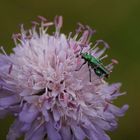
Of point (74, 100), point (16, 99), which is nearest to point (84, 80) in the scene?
point (74, 100)

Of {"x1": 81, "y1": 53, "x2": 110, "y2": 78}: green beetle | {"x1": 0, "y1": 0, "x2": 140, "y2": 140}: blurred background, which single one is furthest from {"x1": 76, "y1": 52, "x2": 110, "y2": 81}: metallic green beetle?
{"x1": 0, "y1": 0, "x2": 140, "y2": 140}: blurred background

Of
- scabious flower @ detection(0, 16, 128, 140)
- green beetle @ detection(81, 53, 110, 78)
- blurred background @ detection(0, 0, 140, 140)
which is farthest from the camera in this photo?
blurred background @ detection(0, 0, 140, 140)

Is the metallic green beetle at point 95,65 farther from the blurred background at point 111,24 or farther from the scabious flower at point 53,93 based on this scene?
the blurred background at point 111,24

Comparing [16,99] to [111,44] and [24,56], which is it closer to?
[24,56]

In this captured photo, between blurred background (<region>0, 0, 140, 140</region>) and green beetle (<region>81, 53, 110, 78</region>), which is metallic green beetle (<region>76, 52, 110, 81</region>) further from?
blurred background (<region>0, 0, 140, 140</region>)

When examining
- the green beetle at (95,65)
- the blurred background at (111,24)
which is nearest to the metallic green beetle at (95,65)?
the green beetle at (95,65)
